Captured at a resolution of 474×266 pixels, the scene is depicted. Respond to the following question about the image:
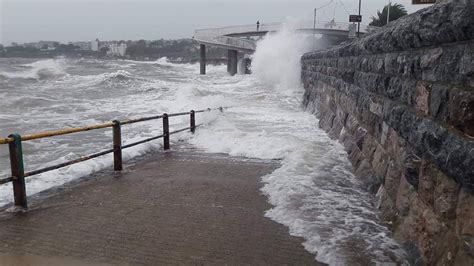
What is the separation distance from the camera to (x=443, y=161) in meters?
2.99

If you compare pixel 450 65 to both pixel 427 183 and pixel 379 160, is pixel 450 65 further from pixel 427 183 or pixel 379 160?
pixel 379 160

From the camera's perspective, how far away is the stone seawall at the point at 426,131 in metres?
2.71

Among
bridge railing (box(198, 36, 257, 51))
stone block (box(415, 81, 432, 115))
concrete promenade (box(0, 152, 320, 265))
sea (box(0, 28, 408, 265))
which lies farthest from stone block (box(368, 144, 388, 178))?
bridge railing (box(198, 36, 257, 51))

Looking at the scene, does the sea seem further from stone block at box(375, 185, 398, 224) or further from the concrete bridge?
the concrete bridge

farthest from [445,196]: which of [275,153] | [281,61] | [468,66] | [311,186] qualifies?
[281,61]

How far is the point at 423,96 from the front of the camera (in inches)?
143

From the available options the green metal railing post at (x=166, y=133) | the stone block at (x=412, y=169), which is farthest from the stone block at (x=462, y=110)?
the green metal railing post at (x=166, y=133)

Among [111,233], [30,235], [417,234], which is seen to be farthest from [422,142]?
[30,235]

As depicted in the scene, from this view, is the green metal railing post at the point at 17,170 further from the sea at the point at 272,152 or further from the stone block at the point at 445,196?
the stone block at the point at 445,196

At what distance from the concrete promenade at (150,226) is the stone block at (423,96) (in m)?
1.68

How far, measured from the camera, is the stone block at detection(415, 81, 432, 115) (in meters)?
3.50

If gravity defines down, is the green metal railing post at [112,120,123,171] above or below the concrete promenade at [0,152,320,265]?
above

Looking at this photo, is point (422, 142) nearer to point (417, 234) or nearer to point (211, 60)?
point (417, 234)

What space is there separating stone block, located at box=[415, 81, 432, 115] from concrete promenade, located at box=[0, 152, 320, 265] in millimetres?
1675
